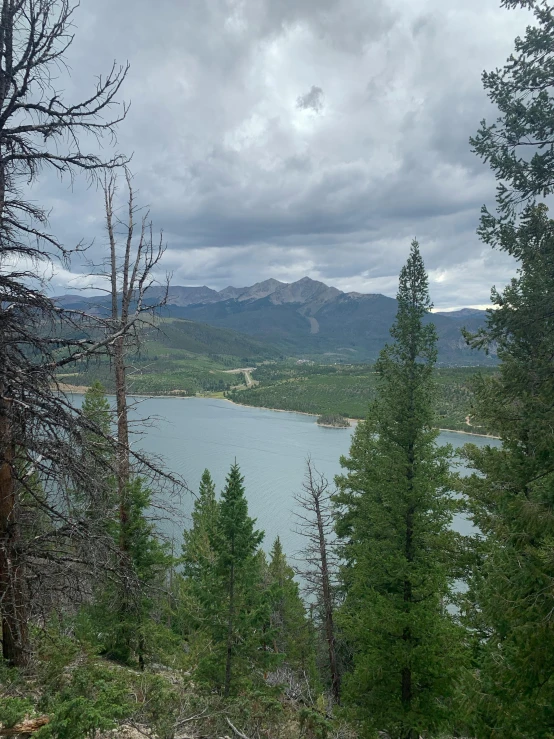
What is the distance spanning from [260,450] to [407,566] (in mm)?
64418

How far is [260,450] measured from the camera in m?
73.4

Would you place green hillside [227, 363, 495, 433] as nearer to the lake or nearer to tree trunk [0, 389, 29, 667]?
the lake

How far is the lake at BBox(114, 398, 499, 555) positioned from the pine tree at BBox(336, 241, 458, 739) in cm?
1640

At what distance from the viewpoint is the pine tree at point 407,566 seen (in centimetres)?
954

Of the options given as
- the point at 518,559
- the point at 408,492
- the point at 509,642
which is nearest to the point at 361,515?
the point at 408,492

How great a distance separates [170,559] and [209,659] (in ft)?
7.84

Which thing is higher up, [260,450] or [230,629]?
[230,629]

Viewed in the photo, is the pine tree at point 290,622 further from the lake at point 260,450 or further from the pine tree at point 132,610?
the pine tree at point 132,610

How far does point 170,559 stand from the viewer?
1103cm

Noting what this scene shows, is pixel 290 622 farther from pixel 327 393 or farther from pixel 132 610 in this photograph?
pixel 327 393

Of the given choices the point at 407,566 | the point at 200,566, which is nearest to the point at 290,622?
the point at 200,566

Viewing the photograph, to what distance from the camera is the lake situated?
142ft

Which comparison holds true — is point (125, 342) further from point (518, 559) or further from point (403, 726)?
point (403, 726)

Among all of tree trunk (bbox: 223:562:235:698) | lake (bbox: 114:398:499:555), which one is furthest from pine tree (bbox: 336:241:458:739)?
lake (bbox: 114:398:499:555)
